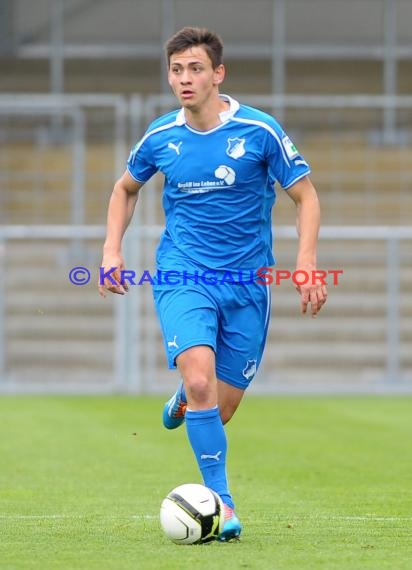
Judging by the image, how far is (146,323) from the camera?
58.1 feet

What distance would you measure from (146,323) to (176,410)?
1016 cm

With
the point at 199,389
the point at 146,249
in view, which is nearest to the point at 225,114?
the point at 199,389

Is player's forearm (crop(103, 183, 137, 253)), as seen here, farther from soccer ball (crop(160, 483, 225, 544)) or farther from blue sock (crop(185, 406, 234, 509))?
soccer ball (crop(160, 483, 225, 544))

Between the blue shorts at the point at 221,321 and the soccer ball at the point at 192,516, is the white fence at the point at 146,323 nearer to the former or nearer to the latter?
the blue shorts at the point at 221,321

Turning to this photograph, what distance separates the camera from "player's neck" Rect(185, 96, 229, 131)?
22.3 ft

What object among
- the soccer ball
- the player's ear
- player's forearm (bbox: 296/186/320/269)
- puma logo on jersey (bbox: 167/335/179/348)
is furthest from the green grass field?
the player's ear

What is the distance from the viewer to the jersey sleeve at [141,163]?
7023 mm

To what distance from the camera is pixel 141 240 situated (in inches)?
690

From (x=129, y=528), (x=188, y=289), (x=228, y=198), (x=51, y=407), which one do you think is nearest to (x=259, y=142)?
(x=228, y=198)

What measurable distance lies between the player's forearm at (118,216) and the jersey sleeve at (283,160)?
0.75 meters

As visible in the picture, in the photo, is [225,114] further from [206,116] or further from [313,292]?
[313,292]

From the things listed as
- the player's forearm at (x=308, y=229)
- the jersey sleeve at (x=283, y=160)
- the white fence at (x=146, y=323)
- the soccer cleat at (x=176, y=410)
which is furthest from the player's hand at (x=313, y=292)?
the white fence at (x=146, y=323)

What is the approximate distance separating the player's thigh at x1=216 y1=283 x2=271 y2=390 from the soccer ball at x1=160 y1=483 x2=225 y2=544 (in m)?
0.80

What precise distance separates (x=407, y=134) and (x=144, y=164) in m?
11.9
